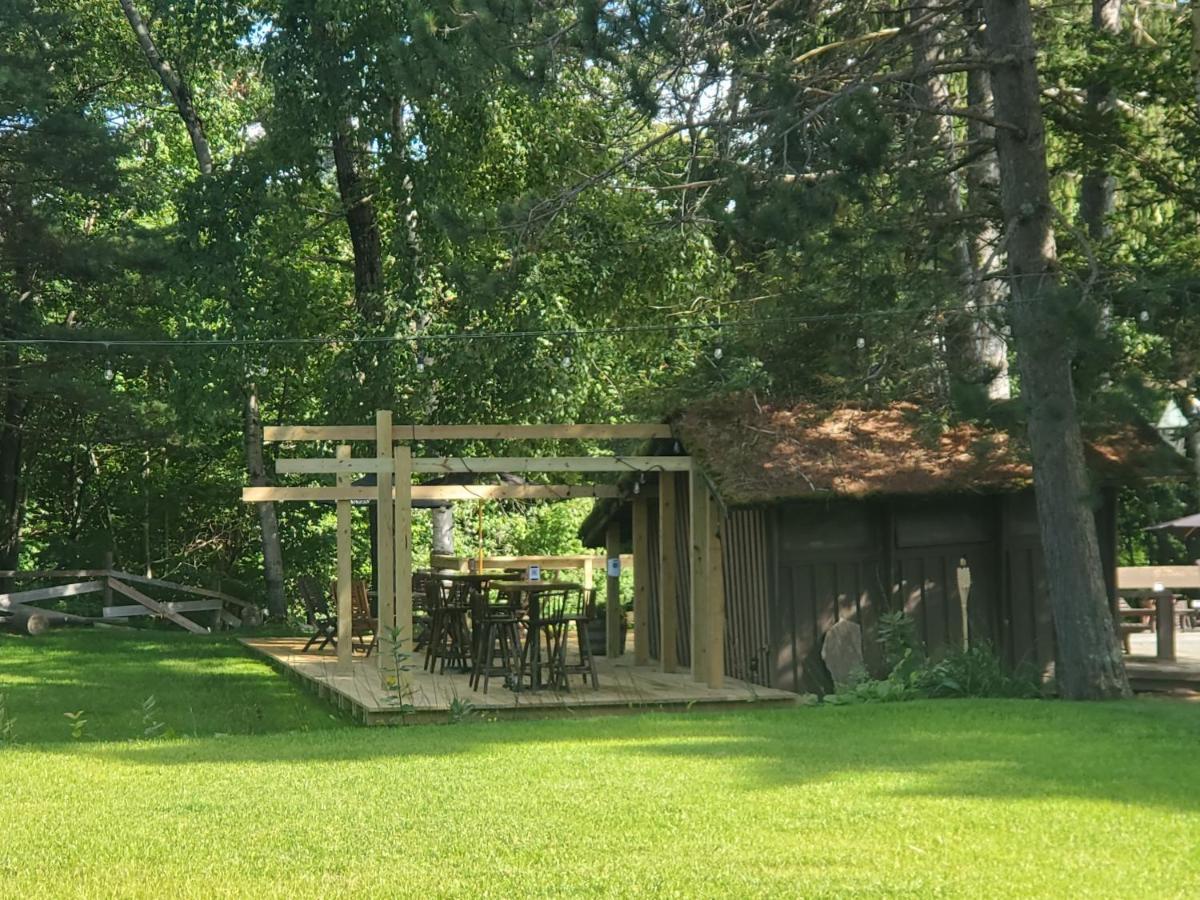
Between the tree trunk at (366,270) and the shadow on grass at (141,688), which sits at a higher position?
the tree trunk at (366,270)

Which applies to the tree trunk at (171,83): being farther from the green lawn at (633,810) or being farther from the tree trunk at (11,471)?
the green lawn at (633,810)

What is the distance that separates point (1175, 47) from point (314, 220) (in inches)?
578

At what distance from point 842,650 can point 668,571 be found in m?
2.27

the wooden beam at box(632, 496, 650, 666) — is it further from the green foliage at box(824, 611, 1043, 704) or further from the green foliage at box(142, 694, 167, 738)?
the green foliage at box(142, 694, 167, 738)

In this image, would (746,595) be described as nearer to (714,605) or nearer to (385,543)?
(714,605)

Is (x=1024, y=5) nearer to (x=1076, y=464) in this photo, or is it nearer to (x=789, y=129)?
(x=789, y=129)

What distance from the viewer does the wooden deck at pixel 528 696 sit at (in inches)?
505

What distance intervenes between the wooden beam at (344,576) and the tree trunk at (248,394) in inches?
242

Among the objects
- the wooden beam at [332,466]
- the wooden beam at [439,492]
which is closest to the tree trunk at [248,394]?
the wooden beam at [439,492]

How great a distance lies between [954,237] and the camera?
1399 centimetres

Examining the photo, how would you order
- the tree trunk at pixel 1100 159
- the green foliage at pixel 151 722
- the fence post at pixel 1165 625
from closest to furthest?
the green foliage at pixel 151 722 → the tree trunk at pixel 1100 159 → the fence post at pixel 1165 625

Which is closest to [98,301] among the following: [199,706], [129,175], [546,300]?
[129,175]

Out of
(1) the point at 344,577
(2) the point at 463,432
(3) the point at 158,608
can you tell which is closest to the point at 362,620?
(1) the point at 344,577

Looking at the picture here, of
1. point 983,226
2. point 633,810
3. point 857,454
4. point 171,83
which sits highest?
point 171,83
